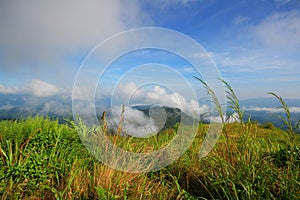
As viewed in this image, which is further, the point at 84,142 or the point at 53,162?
the point at 84,142

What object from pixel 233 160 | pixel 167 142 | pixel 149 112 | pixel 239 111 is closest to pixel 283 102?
pixel 239 111

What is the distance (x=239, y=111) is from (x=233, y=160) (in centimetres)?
72

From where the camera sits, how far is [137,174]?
381 cm

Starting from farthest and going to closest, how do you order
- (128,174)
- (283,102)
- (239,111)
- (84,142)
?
(84,142) < (128,174) < (239,111) < (283,102)

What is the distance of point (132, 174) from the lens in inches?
148

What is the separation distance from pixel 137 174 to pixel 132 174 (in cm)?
9

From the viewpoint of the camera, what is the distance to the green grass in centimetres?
287

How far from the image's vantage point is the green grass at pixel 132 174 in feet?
9.41

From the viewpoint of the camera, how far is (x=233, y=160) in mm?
3277

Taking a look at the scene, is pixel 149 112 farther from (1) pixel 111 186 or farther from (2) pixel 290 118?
(2) pixel 290 118

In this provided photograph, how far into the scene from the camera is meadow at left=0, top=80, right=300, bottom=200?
287 centimetres

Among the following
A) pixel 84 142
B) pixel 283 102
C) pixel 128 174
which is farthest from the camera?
pixel 84 142

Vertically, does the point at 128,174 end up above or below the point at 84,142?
below

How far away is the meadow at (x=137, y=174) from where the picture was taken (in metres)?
2.87
